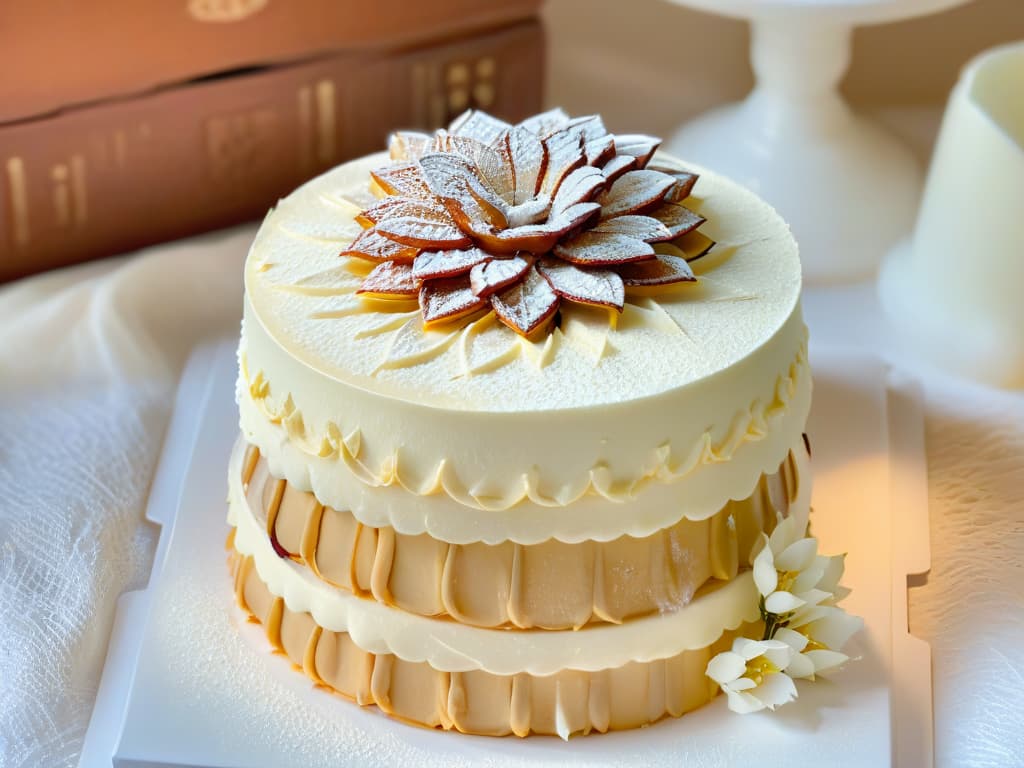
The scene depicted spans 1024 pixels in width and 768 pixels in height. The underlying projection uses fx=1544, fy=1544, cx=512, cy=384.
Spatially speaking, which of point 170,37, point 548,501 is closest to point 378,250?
point 548,501

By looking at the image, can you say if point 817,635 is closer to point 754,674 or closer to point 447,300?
point 754,674

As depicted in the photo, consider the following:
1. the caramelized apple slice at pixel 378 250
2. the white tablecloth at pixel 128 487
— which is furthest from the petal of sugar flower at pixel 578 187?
the white tablecloth at pixel 128 487

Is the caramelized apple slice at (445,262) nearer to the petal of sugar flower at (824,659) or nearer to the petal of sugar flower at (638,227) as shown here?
the petal of sugar flower at (638,227)

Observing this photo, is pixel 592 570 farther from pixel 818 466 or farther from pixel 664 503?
pixel 818 466

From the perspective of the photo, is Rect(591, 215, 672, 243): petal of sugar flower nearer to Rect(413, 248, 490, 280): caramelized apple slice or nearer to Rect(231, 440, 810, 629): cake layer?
Rect(413, 248, 490, 280): caramelized apple slice

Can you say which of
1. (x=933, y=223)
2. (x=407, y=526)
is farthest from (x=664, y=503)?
(x=933, y=223)
